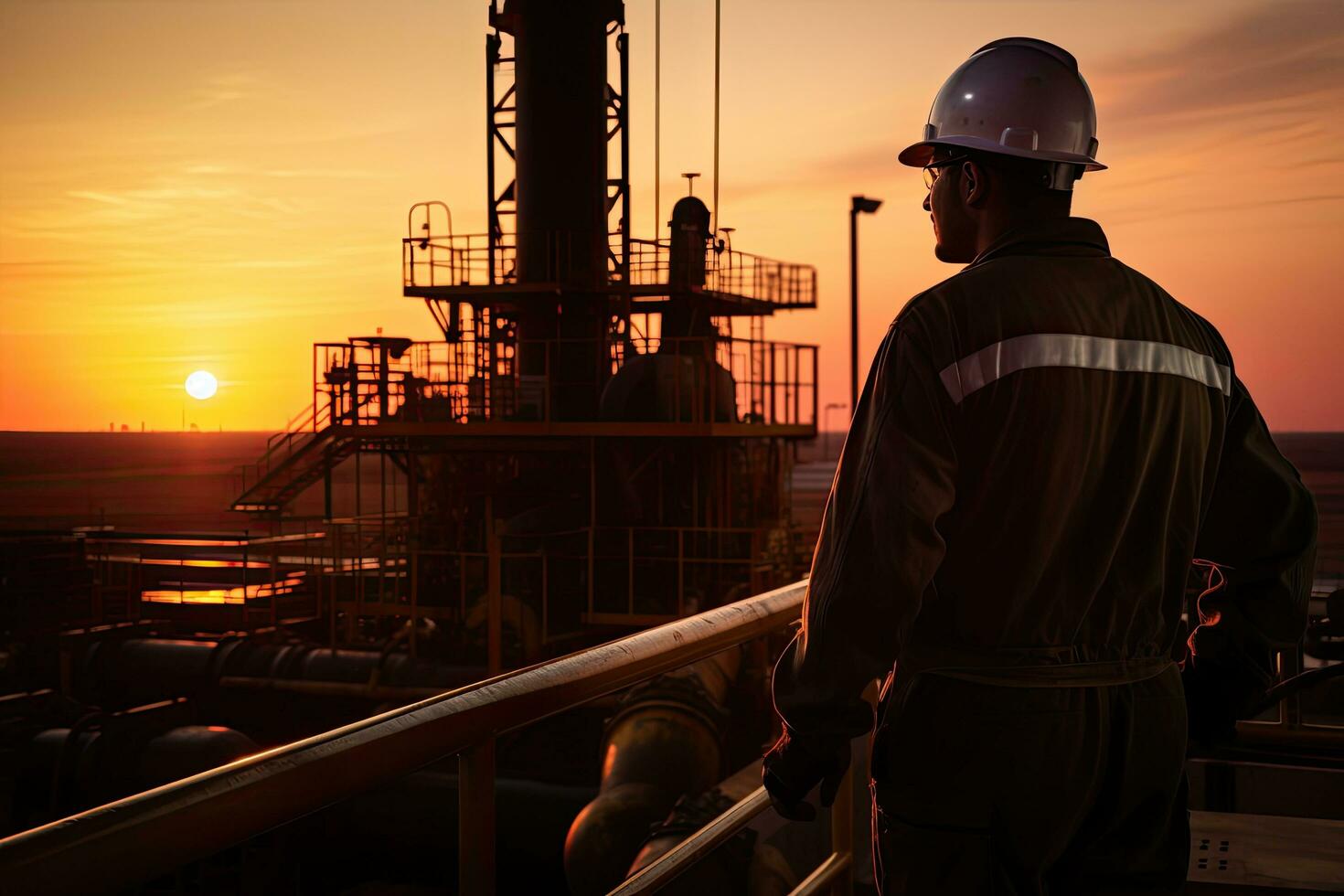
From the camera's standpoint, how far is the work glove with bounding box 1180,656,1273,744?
2.27 metres

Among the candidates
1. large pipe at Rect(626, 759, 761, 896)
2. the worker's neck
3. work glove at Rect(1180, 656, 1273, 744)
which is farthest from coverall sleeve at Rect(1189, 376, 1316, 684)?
large pipe at Rect(626, 759, 761, 896)

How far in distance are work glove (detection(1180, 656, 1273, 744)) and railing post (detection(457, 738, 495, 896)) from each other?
1.34 m

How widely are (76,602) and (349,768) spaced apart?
24.8 m

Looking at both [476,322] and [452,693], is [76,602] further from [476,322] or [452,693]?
[452,693]

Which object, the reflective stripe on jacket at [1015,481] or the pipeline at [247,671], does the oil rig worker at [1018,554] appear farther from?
the pipeline at [247,671]

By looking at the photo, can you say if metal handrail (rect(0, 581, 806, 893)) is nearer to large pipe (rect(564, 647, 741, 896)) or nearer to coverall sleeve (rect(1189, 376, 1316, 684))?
coverall sleeve (rect(1189, 376, 1316, 684))

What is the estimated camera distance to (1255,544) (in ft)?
7.33

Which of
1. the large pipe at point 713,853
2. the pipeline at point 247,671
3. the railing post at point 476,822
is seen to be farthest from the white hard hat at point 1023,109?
the pipeline at point 247,671

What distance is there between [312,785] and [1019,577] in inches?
43.3

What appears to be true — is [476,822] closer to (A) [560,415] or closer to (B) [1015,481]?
(B) [1015,481]

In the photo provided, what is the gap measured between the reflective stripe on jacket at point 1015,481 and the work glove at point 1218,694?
0.30 meters

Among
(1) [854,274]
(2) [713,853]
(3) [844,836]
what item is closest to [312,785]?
(3) [844,836]

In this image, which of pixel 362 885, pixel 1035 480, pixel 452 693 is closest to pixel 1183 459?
pixel 1035 480

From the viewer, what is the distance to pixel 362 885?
14.2m
